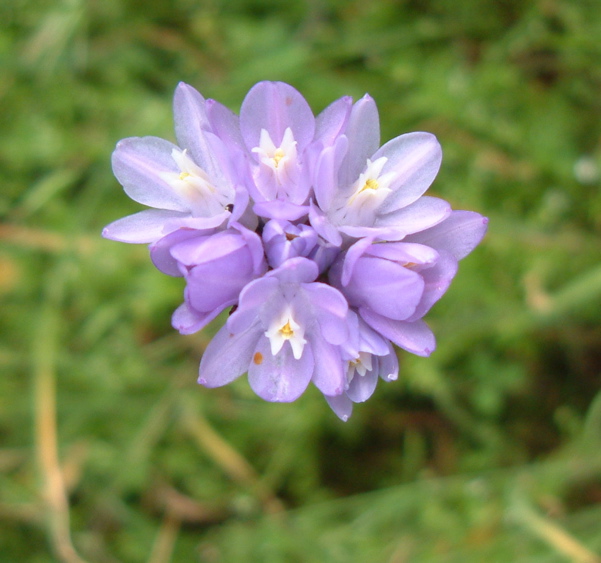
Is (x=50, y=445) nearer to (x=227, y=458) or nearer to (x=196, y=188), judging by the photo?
(x=227, y=458)

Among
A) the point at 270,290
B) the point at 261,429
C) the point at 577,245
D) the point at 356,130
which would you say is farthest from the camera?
the point at 261,429

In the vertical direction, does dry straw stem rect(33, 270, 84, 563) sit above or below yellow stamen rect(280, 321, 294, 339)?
below

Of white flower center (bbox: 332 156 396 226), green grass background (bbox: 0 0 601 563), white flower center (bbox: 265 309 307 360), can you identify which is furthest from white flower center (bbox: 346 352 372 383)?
green grass background (bbox: 0 0 601 563)

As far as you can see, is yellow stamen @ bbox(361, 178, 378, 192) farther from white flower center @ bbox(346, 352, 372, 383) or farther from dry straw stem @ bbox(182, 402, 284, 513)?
dry straw stem @ bbox(182, 402, 284, 513)

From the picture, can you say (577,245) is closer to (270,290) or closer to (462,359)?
(462,359)

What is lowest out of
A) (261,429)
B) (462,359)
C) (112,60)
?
(261,429)

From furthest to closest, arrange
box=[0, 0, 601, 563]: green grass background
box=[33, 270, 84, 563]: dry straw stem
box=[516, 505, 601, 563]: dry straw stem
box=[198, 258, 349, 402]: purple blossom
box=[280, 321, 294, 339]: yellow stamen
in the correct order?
box=[33, 270, 84, 563]: dry straw stem < box=[0, 0, 601, 563]: green grass background < box=[516, 505, 601, 563]: dry straw stem < box=[280, 321, 294, 339]: yellow stamen < box=[198, 258, 349, 402]: purple blossom

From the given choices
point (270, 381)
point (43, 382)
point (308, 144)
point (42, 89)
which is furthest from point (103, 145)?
point (270, 381)
